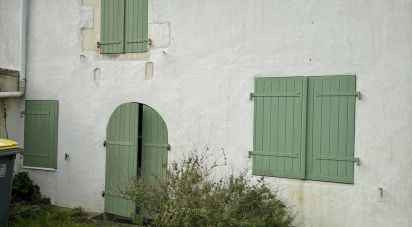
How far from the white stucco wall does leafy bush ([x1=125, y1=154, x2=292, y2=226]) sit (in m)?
0.63

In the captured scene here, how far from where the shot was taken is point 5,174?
6.28m

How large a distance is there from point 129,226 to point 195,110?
2.06 m

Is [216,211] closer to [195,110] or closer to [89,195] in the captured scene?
[195,110]

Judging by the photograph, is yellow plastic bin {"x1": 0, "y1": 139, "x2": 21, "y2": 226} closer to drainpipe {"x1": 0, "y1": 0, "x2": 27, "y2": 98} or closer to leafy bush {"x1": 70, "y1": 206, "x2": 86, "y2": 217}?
leafy bush {"x1": 70, "y1": 206, "x2": 86, "y2": 217}

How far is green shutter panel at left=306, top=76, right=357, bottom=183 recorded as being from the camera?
18.4 ft

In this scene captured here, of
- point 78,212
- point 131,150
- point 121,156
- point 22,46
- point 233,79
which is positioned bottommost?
point 78,212

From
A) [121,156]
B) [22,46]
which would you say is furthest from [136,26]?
[22,46]

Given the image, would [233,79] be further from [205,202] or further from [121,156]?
[121,156]

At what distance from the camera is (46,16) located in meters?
8.13

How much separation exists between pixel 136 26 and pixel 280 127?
294 cm

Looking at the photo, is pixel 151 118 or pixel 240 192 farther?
pixel 151 118

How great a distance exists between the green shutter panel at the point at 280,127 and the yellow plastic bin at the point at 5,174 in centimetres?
350

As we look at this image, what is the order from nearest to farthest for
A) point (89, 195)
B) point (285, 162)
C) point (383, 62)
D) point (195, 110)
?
point (383, 62)
point (285, 162)
point (195, 110)
point (89, 195)

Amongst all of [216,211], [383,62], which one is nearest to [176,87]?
[216,211]
